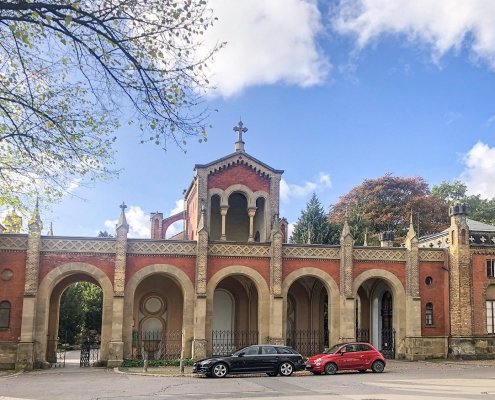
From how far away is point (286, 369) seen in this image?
24500 mm

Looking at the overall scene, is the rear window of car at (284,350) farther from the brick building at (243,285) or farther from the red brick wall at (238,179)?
the red brick wall at (238,179)

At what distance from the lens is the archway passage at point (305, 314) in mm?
37531

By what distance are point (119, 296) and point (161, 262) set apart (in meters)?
2.92

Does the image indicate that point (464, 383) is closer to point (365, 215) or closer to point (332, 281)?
point (332, 281)

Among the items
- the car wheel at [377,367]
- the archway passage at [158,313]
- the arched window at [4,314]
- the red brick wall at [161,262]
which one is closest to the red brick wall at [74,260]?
the red brick wall at [161,262]

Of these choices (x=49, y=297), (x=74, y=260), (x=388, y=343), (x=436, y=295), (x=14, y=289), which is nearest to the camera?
(x=14, y=289)

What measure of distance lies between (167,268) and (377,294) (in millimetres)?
15448

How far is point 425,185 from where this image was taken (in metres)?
59.4

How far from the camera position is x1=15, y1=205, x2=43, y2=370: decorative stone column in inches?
1104

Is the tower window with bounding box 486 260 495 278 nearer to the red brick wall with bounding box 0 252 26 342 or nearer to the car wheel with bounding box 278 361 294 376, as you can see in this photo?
the car wheel with bounding box 278 361 294 376

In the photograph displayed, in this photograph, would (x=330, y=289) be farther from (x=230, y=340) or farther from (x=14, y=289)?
(x=14, y=289)

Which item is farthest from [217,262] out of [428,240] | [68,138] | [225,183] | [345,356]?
[68,138]

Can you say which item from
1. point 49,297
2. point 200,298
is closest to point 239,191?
point 200,298

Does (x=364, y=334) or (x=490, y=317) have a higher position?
(x=490, y=317)
